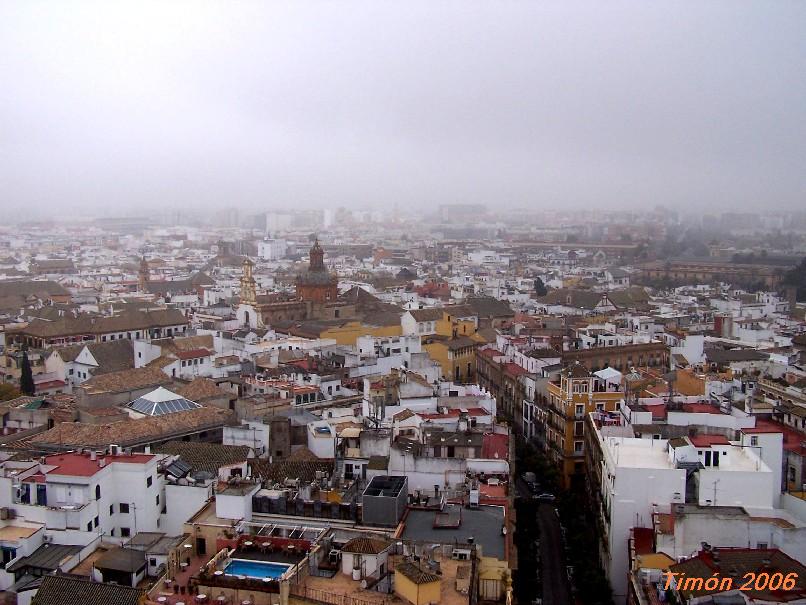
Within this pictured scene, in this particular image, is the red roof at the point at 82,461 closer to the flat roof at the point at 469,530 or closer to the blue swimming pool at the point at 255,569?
the blue swimming pool at the point at 255,569

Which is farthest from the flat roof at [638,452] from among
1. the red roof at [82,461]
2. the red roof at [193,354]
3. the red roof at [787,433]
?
the red roof at [193,354]

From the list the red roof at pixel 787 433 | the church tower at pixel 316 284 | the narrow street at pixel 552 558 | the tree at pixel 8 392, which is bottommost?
the narrow street at pixel 552 558

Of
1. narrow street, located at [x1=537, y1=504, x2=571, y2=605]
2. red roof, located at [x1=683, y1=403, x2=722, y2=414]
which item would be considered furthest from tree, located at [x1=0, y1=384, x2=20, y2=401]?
red roof, located at [x1=683, y1=403, x2=722, y2=414]

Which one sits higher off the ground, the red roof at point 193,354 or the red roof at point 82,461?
the red roof at point 82,461

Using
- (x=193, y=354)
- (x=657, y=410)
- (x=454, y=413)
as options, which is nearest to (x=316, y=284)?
(x=193, y=354)

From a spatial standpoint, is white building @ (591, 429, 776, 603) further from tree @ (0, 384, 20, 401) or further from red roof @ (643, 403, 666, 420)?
tree @ (0, 384, 20, 401)

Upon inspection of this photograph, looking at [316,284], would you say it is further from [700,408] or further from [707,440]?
[707,440]
